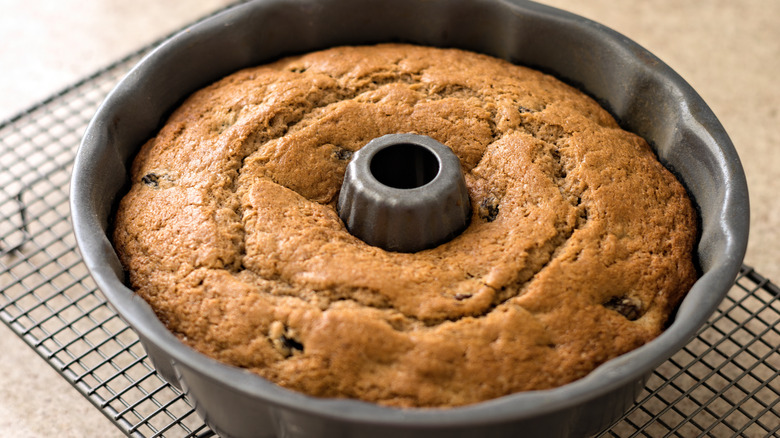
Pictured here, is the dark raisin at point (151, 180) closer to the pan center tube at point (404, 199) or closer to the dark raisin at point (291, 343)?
the pan center tube at point (404, 199)

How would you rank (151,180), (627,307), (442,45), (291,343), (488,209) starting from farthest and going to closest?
(442,45)
(151,180)
(488,209)
(627,307)
(291,343)

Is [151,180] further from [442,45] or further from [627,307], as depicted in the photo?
[627,307]

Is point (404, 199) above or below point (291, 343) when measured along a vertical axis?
above

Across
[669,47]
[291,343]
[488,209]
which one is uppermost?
[488,209]

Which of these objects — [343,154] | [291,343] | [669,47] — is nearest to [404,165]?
[343,154]

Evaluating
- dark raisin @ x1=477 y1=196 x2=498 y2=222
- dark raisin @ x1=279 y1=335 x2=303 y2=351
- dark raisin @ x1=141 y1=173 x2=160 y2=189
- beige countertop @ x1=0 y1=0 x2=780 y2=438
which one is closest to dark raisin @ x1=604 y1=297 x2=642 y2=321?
dark raisin @ x1=477 y1=196 x2=498 y2=222

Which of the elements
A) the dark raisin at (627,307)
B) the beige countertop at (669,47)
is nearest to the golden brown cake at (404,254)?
the dark raisin at (627,307)

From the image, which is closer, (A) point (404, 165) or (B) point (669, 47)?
(A) point (404, 165)
